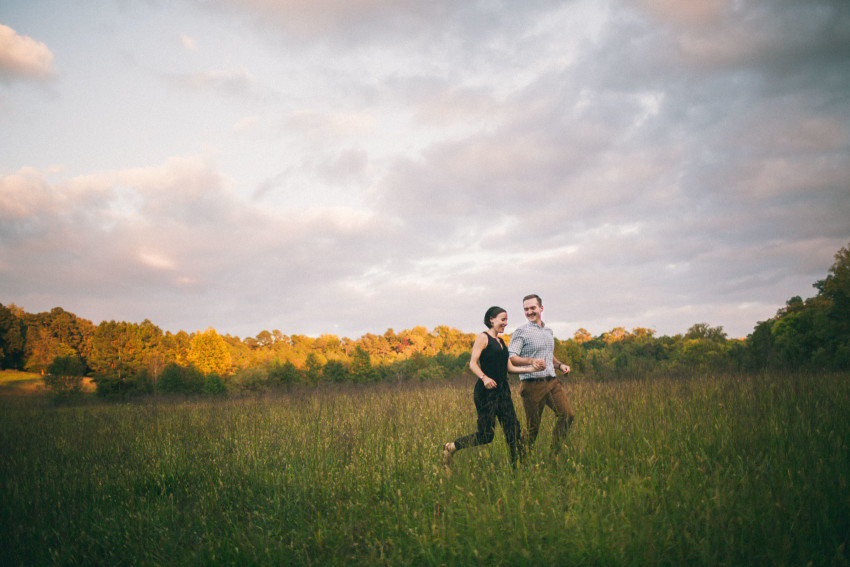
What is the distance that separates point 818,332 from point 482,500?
942 inches

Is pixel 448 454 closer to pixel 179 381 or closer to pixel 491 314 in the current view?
pixel 491 314

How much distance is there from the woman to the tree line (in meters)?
7.87

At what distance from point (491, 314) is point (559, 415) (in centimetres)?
143

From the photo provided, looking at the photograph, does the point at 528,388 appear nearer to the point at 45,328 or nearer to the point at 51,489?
the point at 51,489

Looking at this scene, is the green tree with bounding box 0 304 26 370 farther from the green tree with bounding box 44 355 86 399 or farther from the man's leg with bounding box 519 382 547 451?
the man's leg with bounding box 519 382 547 451

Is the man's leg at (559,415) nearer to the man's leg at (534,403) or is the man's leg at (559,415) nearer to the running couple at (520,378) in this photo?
the running couple at (520,378)

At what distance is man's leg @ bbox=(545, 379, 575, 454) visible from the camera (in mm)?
4525

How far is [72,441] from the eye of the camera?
27.4ft

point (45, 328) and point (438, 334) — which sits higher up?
point (45, 328)

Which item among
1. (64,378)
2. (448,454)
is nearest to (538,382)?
(448,454)

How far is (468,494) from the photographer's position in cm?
318

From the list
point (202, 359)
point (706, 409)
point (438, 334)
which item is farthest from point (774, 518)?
point (438, 334)

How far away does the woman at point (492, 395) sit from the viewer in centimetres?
427

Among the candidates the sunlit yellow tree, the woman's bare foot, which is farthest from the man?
the sunlit yellow tree
